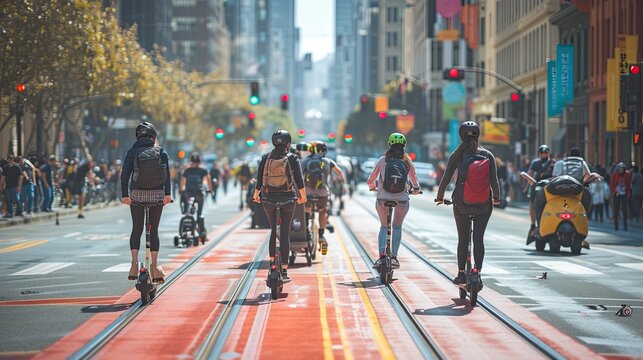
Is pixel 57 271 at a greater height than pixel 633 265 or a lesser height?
greater

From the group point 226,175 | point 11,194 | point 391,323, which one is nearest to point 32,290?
point 391,323

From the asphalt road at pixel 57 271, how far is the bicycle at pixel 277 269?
1791 mm

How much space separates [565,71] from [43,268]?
46.7 metres

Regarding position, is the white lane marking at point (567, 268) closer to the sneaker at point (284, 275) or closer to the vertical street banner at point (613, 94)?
the sneaker at point (284, 275)

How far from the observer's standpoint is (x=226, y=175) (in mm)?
83750

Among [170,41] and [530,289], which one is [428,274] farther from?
[170,41]

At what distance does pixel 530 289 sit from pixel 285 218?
3316mm

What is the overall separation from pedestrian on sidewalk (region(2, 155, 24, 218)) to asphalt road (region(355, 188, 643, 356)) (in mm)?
12022

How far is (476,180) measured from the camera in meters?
14.8

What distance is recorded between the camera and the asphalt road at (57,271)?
12.9m

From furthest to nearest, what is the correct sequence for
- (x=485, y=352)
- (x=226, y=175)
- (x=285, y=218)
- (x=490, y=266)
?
(x=226, y=175)
(x=490, y=266)
(x=285, y=218)
(x=485, y=352)

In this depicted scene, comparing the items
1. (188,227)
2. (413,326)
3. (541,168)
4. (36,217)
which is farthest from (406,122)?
(413,326)

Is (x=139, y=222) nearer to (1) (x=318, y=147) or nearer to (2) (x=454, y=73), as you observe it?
(1) (x=318, y=147)

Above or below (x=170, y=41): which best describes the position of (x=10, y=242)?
below
